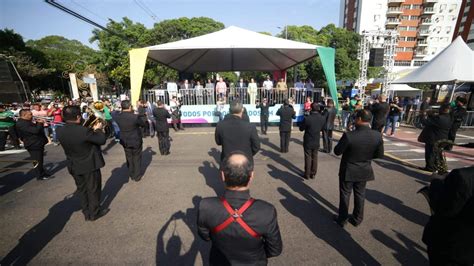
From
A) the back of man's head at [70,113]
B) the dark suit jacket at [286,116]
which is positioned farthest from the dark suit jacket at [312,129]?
the back of man's head at [70,113]

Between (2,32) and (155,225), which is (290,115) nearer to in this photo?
(155,225)

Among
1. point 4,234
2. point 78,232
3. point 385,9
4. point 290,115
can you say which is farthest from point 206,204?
point 385,9

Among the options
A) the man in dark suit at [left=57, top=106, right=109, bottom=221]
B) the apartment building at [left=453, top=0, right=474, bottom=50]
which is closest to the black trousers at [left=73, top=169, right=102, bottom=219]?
the man in dark suit at [left=57, top=106, right=109, bottom=221]

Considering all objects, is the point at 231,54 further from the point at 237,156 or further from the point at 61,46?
the point at 61,46

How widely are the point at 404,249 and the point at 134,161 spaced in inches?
215

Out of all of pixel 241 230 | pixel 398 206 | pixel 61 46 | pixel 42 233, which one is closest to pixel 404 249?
pixel 398 206

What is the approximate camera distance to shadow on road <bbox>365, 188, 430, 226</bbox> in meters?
3.82

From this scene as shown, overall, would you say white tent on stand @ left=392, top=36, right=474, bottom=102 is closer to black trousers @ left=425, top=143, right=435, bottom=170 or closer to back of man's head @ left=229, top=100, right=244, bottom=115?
black trousers @ left=425, top=143, right=435, bottom=170

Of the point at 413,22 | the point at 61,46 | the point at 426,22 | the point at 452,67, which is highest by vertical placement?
the point at 413,22

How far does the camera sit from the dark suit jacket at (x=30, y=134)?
17.2 feet

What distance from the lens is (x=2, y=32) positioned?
23828 millimetres

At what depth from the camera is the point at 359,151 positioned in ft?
10.8

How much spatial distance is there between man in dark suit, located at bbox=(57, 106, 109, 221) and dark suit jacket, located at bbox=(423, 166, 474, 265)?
419 centimetres

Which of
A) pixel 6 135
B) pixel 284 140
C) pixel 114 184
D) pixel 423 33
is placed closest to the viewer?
pixel 114 184
